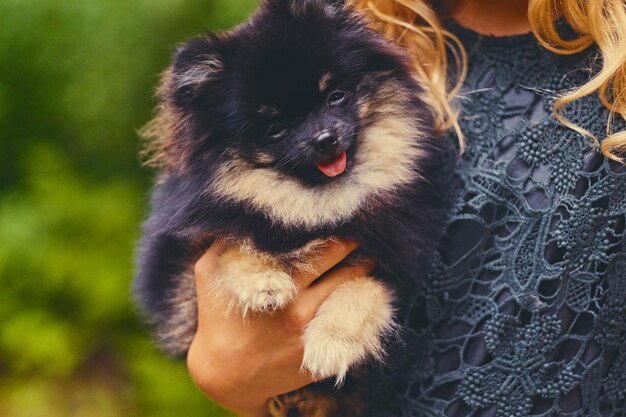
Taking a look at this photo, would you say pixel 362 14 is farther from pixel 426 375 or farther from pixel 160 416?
pixel 160 416

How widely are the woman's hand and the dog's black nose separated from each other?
0.61 ft

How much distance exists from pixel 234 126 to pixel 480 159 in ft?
1.57

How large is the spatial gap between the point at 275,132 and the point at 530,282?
549mm

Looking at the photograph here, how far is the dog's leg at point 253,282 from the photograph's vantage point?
52.3 inches

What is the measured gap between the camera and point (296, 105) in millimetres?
1298

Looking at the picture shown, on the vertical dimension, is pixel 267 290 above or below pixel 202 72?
below

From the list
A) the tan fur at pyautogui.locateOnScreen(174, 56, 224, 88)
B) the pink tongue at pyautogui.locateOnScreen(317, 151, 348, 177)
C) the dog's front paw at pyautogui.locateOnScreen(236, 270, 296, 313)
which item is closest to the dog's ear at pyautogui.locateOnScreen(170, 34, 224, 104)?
the tan fur at pyautogui.locateOnScreen(174, 56, 224, 88)

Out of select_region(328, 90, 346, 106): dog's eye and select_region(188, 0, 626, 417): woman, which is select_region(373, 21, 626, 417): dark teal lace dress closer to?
select_region(188, 0, 626, 417): woman

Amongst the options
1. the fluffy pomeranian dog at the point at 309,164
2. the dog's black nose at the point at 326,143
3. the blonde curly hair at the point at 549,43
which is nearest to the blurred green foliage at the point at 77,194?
the blonde curly hair at the point at 549,43

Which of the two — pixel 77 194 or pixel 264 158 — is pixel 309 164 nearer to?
pixel 264 158

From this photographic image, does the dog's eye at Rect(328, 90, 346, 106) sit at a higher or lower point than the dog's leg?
higher

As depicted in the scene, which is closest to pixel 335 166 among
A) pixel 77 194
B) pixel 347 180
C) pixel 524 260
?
pixel 347 180

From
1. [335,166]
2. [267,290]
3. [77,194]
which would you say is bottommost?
[77,194]

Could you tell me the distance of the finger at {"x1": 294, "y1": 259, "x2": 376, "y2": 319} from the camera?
4.45 feet
